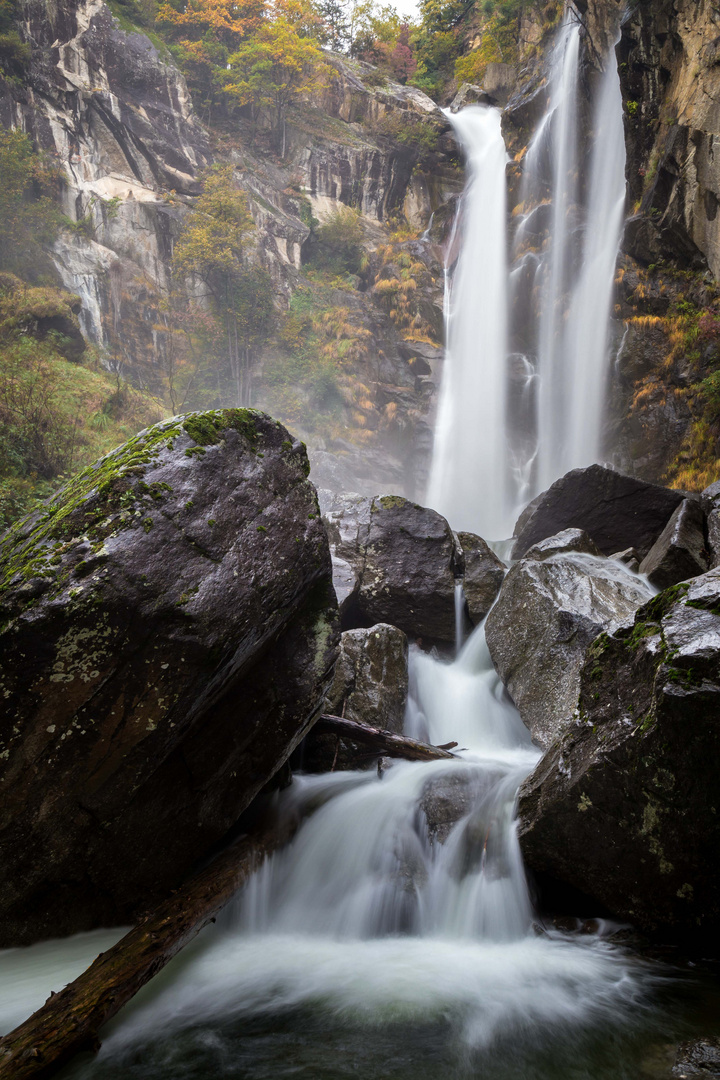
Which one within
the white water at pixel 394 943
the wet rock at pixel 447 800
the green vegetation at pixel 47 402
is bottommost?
the white water at pixel 394 943

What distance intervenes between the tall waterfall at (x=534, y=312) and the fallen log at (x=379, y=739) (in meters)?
13.1

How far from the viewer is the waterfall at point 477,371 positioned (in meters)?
21.5

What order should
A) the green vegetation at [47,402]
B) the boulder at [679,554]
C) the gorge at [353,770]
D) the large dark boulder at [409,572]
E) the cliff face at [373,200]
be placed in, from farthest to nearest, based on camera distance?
the cliff face at [373,200] < the green vegetation at [47,402] < the large dark boulder at [409,572] < the boulder at [679,554] < the gorge at [353,770]

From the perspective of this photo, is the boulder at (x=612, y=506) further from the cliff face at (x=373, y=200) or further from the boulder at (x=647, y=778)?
the boulder at (x=647, y=778)

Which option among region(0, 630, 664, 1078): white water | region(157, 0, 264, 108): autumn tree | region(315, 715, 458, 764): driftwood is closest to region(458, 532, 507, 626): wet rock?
region(0, 630, 664, 1078): white water

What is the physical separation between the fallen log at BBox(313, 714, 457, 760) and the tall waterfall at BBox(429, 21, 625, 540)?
13.1 m

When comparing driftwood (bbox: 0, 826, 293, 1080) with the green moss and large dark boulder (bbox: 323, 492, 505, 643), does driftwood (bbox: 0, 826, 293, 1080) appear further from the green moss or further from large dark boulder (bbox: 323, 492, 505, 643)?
large dark boulder (bbox: 323, 492, 505, 643)

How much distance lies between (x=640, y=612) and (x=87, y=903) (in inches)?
138

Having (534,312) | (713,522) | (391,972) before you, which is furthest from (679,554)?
(534,312)

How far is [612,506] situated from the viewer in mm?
9031

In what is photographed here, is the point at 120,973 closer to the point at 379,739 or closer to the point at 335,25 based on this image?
the point at 379,739

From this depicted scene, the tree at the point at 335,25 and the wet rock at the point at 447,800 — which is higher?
the tree at the point at 335,25

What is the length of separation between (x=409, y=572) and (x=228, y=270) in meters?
20.4

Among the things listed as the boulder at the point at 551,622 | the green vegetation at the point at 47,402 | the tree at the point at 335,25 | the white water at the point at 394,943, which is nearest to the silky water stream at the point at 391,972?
the white water at the point at 394,943
